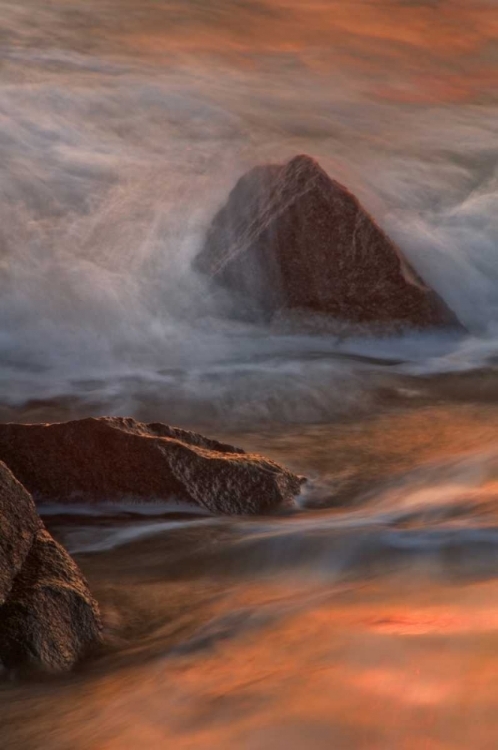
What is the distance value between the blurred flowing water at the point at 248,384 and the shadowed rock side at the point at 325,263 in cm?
22

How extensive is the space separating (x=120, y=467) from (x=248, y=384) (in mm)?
2298

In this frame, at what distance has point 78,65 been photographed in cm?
1160

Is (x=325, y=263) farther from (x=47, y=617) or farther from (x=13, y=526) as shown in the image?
(x=47, y=617)

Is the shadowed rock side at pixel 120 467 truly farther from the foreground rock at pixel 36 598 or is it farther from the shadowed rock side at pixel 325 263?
the shadowed rock side at pixel 325 263

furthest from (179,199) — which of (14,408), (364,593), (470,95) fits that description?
(364,593)

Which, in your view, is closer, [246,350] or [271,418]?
[271,418]

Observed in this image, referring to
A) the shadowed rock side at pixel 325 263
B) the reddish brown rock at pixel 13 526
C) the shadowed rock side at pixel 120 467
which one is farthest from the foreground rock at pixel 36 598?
the shadowed rock side at pixel 325 263

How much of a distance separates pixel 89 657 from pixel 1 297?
5.23 metres

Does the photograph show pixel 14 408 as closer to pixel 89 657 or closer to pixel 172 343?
pixel 172 343

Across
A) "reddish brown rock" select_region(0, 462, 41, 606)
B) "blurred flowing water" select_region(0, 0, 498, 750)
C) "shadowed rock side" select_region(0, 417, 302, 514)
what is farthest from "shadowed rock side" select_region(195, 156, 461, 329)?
"reddish brown rock" select_region(0, 462, 41, 606)

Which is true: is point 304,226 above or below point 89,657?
above

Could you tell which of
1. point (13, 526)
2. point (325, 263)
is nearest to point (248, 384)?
point (325, 263)

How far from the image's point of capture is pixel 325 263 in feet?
23.5

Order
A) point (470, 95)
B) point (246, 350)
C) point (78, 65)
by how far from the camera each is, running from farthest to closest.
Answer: point (470, 95), point (78, 65), point (246, 350)
